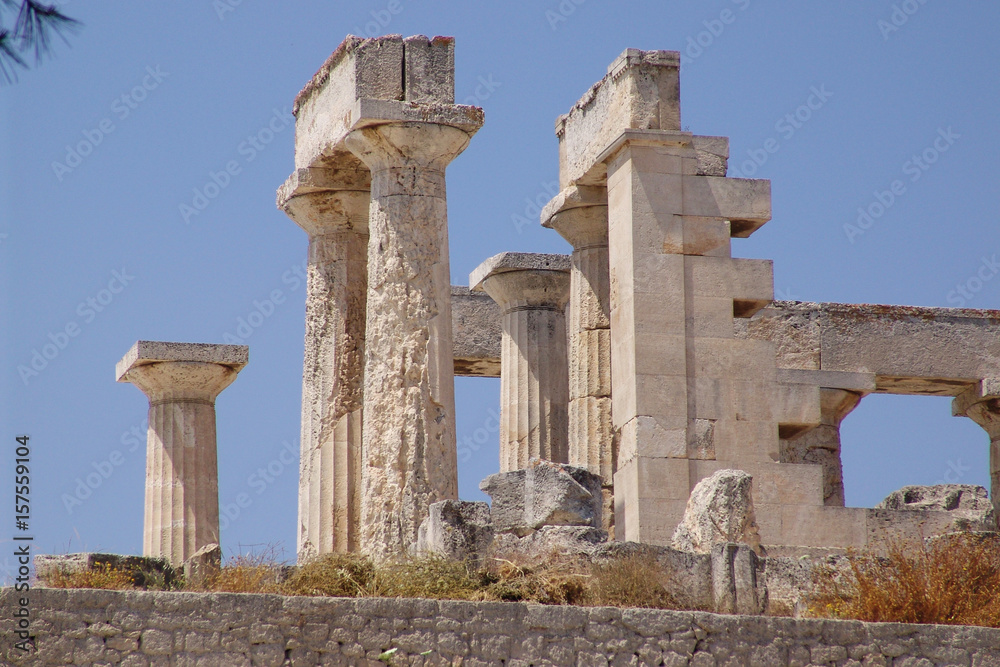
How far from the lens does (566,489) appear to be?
14578mm

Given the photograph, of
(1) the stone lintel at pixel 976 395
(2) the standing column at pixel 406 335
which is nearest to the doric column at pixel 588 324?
(2) the standing column at pixel 406 335

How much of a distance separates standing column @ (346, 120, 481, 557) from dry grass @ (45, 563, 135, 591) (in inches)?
104

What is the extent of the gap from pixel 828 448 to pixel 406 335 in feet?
31.5

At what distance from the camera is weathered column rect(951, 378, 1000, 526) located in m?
24.4

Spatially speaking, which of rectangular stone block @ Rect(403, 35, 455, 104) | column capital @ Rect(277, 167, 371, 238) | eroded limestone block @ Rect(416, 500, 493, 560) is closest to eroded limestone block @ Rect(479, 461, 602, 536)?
eroded limestone block @ Rect(416, 500, 493, 560)

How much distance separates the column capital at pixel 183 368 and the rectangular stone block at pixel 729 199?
642cm

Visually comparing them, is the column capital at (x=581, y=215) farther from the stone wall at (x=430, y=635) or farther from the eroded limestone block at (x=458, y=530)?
the stone wall at (x=430, y=635)

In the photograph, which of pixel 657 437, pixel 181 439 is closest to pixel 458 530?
pixel 657 437

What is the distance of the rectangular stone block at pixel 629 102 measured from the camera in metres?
19.3

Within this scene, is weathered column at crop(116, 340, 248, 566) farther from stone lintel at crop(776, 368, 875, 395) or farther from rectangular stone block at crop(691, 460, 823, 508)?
stone lintel at crop(776, 368, 875, 395)

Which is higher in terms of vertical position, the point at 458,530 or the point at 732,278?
the point at 732,278

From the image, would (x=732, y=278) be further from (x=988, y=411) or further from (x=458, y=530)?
(x=988, y=411)

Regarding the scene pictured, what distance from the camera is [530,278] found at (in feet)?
76.7

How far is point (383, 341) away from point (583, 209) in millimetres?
4731
